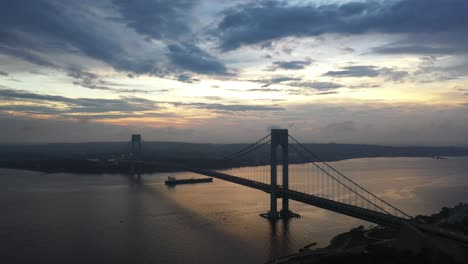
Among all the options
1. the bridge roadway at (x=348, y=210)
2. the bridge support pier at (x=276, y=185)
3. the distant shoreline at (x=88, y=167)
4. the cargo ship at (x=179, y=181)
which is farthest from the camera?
the distant shoreline at (x=88, y=167)

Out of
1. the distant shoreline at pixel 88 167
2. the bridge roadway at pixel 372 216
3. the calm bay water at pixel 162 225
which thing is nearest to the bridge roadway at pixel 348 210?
the bridge roadway at pixel 372 216

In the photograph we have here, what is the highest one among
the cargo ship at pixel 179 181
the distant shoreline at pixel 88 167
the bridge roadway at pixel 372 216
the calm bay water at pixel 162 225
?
the bridge roadway at pixel 372 216

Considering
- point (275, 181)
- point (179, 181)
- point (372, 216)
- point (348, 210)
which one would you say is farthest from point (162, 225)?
point (179, 181)

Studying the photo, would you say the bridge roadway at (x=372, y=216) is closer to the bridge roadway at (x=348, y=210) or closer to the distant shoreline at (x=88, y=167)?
the bridge roadway at (x=348, y=210)

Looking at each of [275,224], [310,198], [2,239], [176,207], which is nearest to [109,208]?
[176,207]

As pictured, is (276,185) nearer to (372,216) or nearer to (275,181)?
(275,181)

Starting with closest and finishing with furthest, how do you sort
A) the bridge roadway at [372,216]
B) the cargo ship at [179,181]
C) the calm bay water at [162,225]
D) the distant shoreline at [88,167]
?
the bridge roadway at [372,216], the calm bay water at [162,225], the cargo ship at [179,181], the distant shoreline at [88,167]

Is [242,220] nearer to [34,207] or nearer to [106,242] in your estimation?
[106,242]

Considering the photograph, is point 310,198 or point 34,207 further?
point 34,207
